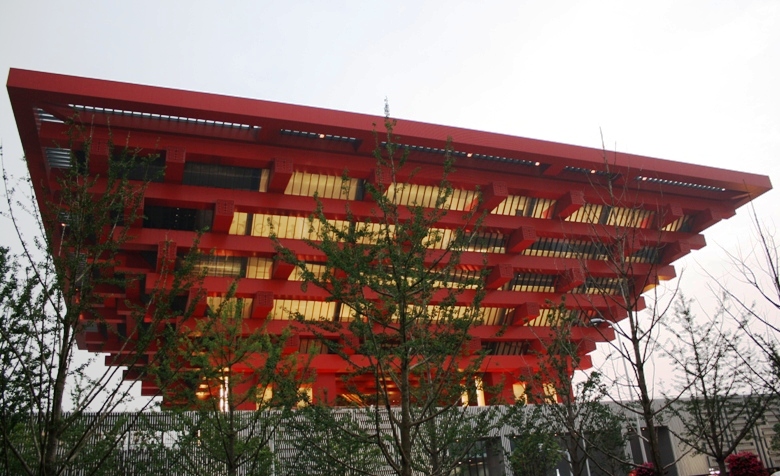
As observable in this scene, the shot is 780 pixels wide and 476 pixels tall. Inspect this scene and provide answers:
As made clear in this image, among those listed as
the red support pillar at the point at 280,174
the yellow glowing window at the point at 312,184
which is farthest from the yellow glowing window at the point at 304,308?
the red support pillar at the point at 280,174

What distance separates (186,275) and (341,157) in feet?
77.1

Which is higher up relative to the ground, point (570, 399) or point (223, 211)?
point (223, 211)

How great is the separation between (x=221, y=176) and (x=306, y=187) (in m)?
4.47

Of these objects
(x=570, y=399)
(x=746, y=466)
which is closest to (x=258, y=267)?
(x=570, y=399)

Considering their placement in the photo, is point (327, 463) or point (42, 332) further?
point (327, 463)

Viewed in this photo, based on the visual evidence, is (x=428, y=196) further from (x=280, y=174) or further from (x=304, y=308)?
(x=304, y=308)

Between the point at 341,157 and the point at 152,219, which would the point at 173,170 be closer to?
the point at 152,219

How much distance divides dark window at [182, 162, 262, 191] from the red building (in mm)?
51

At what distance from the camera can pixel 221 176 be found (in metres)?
31.5

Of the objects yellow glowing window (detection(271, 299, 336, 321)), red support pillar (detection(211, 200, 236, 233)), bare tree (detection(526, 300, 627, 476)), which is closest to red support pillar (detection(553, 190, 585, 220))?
yellow glowing window (detection(271, 299, 336, 321))

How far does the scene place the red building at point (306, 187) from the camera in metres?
27.4

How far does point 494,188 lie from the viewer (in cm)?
3506

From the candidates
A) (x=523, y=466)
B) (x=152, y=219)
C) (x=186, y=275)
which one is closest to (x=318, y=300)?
(x=152, y=219)

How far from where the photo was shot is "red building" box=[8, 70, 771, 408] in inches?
1080
